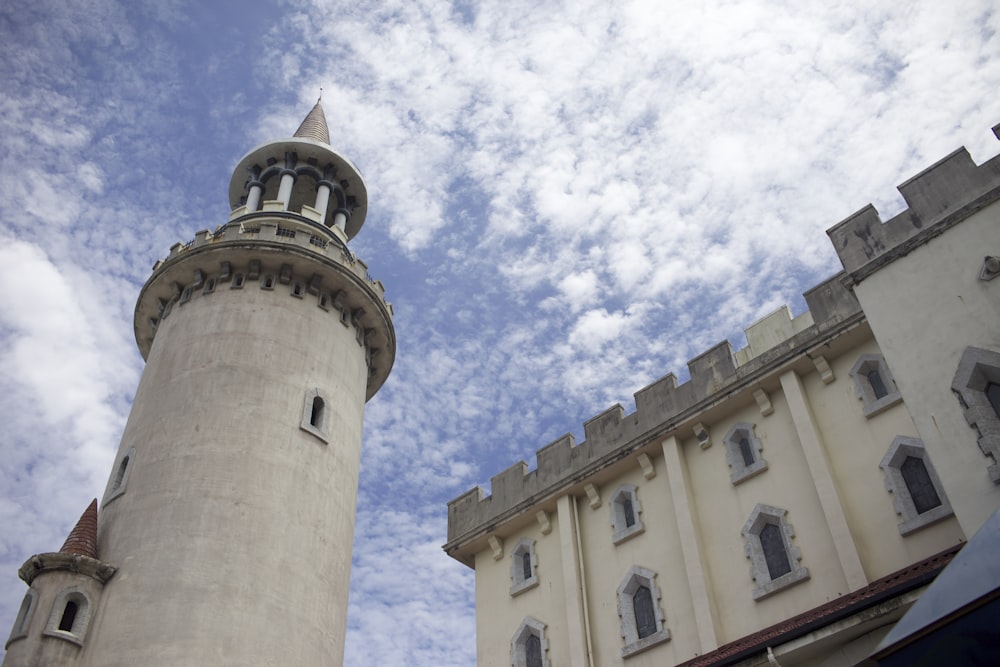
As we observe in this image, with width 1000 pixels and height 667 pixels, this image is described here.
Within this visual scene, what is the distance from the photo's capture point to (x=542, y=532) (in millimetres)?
21922

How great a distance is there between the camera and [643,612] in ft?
61.8

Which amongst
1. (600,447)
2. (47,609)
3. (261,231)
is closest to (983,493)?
(600,447)

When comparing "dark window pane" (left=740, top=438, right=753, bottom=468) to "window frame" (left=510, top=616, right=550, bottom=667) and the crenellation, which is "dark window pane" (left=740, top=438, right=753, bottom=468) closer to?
the crenellation

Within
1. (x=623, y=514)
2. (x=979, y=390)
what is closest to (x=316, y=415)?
(x=623, y=514)

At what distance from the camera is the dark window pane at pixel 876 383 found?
675 inches

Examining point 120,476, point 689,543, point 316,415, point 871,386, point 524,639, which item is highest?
point 316,415

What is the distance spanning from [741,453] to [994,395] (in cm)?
695

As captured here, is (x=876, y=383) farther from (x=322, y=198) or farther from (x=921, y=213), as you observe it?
(x=322, y=198)

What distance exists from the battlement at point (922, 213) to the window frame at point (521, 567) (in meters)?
10.5

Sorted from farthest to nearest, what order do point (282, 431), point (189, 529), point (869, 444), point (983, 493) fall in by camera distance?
point (282, 431), point (189, 529), point (869, 444), point (983, 493)

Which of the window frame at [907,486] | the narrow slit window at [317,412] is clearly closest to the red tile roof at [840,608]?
the window frame at [907,486]

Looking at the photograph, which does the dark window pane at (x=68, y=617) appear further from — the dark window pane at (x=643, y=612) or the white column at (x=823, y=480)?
the white column at (x=823, y=480)

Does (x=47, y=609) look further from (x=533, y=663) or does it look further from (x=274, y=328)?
(x=533, y=663)

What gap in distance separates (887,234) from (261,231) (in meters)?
18.7
